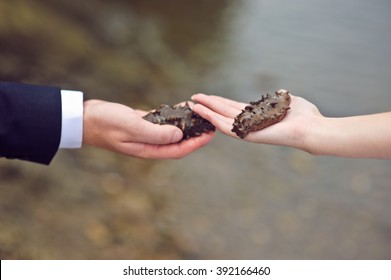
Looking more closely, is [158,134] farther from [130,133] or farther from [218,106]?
[218,106]

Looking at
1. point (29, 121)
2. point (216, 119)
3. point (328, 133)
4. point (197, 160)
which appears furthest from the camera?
point (197, 160)

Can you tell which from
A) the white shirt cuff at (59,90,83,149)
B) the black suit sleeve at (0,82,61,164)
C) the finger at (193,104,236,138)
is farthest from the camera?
the finger at (193,104,236,138)

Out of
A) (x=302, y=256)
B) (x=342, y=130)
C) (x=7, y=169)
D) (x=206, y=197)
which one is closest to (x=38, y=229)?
(x=7, y=169)

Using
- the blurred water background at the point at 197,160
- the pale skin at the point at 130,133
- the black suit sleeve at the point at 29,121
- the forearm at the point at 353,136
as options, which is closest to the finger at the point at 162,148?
the pale skin at the point at 130,133

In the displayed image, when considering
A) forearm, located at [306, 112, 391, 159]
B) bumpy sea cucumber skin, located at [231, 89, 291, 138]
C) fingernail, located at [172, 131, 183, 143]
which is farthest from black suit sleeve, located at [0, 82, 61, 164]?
forearm, located at [306, 112, 391, 159]

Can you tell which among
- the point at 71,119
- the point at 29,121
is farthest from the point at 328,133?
the point at 29,121

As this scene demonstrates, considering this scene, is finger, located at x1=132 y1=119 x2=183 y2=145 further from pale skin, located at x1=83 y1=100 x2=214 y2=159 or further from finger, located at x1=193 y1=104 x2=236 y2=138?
finger, located at x1=193 y1=104 x2=236 y2=138

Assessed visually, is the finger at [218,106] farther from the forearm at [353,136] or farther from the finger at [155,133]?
the forearm at [353,136]
